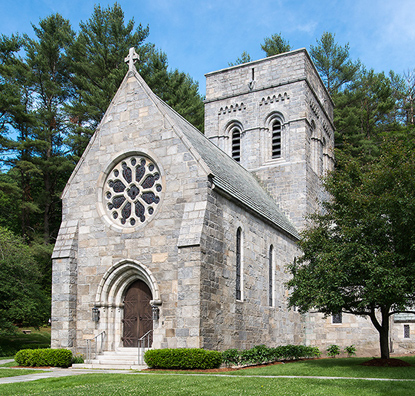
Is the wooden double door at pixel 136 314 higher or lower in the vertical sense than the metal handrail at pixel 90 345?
higher

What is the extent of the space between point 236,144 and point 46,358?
1929 cm

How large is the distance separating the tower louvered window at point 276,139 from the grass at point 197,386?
63.8ft

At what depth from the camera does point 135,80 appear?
19094 millimetres

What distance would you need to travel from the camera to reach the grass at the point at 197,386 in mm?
9828

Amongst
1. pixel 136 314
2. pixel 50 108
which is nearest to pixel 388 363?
pixel 136 314

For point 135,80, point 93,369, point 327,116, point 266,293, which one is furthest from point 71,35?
point 93,369

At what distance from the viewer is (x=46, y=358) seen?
1620 centimetres

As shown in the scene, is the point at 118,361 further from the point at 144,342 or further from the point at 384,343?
the point at 384,343

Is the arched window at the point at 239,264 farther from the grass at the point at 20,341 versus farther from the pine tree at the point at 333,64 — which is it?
the pine tree at the point at 333,64

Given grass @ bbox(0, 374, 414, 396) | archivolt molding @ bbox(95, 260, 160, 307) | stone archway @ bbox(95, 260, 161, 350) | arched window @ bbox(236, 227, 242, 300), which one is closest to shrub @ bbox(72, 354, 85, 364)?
stone archway @ bbox(95, 260, 161, 350)

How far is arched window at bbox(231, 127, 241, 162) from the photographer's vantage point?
31500 millimetres

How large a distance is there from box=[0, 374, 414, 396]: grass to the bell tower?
53.9ft

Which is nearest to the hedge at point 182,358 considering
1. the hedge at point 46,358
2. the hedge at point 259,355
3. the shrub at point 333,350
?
the hedge at point 259,355

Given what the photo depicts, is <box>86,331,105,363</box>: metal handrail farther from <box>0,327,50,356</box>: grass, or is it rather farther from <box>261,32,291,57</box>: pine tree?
<box>261,32,291,57</box>: pine tree
